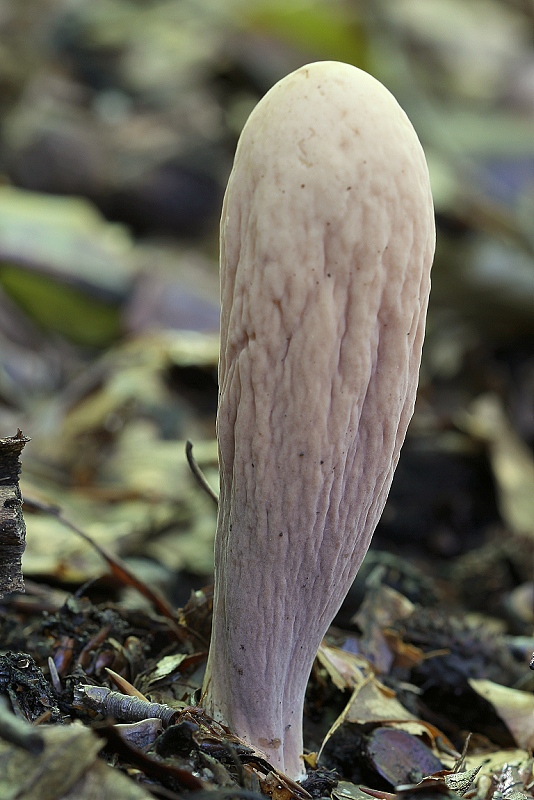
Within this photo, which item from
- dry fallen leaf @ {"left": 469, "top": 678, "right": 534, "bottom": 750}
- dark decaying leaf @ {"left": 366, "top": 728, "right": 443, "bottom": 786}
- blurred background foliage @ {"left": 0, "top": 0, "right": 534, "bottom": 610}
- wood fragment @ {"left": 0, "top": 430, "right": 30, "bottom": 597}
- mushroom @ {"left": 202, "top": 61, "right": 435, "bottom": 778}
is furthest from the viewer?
blurred background foliage @ {"left": 0, "top": 0, "right": 534, "bottom": 610}

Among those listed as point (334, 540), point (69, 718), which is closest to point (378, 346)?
point (334, 540)

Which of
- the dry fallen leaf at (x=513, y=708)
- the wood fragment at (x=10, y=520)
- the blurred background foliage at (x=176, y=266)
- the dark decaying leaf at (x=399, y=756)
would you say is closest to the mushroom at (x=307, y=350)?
the dark decaying leaf at (x=399, y=756)

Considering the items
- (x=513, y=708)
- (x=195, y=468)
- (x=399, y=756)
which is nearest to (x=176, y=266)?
(x=195, y=468)

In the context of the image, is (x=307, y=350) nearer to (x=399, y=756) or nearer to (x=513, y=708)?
(x=399, y=756)

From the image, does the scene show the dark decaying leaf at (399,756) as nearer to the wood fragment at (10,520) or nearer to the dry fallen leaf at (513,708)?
the dry fallen leaf at (513,708)

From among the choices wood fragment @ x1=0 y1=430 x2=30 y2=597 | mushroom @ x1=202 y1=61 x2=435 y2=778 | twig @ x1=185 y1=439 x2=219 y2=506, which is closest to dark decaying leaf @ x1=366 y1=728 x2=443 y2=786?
mushroom @ x1=202 y1=61 x2=435 y2=778

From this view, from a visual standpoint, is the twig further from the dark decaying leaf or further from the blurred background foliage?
the blurred background foliage

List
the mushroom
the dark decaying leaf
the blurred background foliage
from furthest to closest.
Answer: the blurred background foliage, the dark decaying leaf, the mushroom
